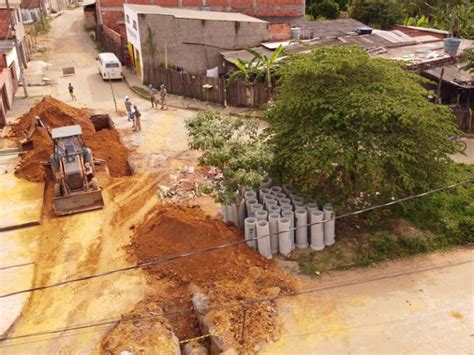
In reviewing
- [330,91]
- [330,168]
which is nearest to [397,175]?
[330,168]

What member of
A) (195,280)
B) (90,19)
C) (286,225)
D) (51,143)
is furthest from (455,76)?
(90,19)

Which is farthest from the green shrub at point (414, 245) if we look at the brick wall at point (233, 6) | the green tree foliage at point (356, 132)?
the brick wall at point (233, 6)

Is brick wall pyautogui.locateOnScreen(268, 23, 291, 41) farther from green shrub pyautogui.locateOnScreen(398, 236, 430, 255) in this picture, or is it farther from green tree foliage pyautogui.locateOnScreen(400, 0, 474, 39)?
green shrub pyautogui.locateOnScreen(398, 236, 430, 255)

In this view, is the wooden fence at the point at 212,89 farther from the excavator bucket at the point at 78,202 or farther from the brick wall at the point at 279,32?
the excavator bucket at the point at 78,202

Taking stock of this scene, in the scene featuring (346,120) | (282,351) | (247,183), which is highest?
(346,120)

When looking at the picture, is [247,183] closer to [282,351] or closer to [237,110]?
[282,351]

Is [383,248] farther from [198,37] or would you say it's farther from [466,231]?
[198,37]
